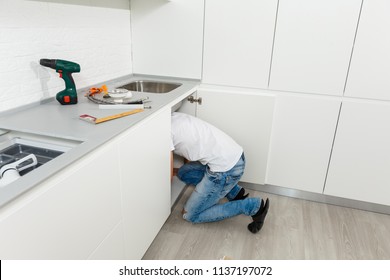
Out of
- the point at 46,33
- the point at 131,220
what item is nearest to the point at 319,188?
the point at 131,220

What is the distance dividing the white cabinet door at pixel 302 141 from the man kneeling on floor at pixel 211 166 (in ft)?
1.58

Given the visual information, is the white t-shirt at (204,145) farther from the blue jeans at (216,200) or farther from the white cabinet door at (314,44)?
the white cabinet door at (314,44)

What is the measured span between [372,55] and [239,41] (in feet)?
2.76

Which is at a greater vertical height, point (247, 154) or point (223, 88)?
point (223, 88)

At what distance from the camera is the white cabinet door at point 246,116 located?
6.94 ft

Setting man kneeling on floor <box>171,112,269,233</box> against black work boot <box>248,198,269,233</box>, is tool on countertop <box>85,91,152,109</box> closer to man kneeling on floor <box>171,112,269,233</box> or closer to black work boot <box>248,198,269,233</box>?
man kneeling on floor <box>171,112,269,233</box>

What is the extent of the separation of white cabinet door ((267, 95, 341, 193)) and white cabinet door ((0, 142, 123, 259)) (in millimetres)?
1359

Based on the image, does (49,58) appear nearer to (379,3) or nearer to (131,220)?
(131,220)

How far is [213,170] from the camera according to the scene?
1.80m

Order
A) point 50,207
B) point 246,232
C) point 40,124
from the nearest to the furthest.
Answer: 1. point 50,207
2. point 40,124
3. point 246,232

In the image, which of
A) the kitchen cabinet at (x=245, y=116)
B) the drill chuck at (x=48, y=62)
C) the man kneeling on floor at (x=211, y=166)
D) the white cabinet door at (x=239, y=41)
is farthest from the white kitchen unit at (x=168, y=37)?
the drill chuck at (x=48, y=62)

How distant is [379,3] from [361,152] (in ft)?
3.11

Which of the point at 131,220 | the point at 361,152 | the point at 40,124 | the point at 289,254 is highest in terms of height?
the point at 40,124

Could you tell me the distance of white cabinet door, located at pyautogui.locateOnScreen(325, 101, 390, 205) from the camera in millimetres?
1951
